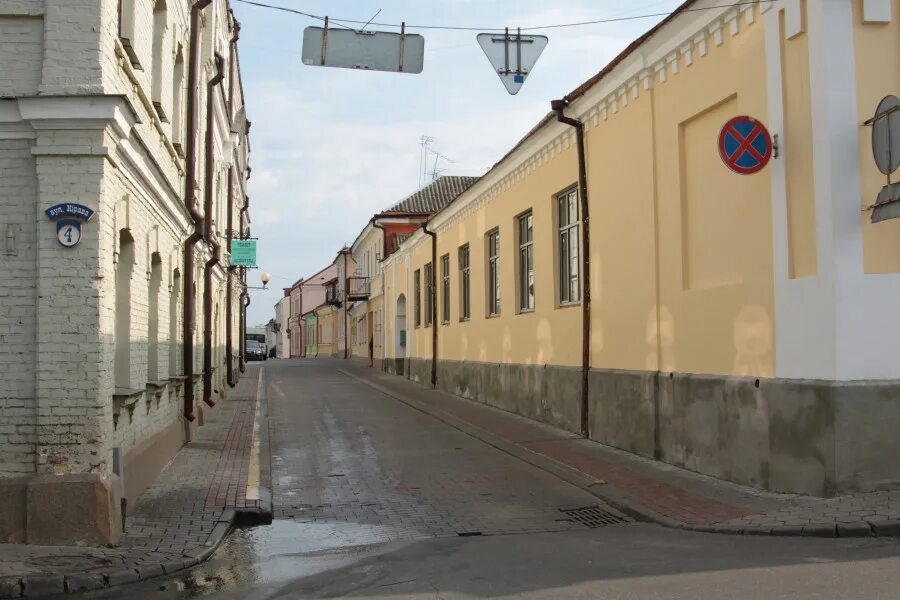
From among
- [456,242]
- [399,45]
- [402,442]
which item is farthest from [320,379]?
[399,45]

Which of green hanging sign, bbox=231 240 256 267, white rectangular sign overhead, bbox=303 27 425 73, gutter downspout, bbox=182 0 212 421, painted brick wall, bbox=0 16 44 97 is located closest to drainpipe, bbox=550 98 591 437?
white rectangular sign overhead, bbox=303 27 425 73

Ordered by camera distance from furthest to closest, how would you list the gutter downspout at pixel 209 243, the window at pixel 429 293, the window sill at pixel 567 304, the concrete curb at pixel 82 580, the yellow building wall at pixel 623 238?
the window at pixel 429 293, the gutter downspout at pixel 209 243, the window sill at pixel 567 304, the yellow building wall at pixel 623 238, the concrete curb at pixel 82 580

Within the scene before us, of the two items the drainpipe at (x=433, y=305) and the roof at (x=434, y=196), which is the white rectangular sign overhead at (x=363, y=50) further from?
the roof at (x=434, y=196)

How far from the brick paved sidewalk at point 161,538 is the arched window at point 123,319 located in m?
1.31

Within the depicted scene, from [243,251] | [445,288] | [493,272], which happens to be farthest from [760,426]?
[445,288]

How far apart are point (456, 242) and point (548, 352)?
8.41 metres

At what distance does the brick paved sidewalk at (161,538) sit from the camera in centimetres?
592

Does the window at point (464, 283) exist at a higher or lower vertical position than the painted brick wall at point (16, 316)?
higher

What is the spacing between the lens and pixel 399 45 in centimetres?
1038

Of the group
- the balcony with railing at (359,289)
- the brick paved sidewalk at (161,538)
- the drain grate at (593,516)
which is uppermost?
the balcony with railing at (359,289)

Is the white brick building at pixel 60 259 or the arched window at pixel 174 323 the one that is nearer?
the white brick building at pixel 60 259

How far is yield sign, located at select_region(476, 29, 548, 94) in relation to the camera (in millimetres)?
10719

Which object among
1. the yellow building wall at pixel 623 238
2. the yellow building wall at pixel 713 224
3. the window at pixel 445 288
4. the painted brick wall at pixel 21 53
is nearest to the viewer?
the painted brick wall at pixel 21 53

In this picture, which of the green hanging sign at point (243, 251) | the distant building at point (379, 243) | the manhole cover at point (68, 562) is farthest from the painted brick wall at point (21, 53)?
the distant building at point (379, 243)
